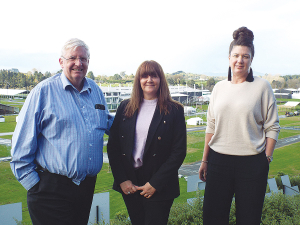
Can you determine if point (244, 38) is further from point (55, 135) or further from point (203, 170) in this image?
point (55, 135)

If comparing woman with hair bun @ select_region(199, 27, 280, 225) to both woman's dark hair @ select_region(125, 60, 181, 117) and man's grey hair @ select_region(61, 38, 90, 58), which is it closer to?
woman's dark hair @ select_region(125, 60, 181, 117)

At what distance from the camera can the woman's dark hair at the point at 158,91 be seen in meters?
2.08

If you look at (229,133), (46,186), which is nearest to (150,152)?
(229,133)

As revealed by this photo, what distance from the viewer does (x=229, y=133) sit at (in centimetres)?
206

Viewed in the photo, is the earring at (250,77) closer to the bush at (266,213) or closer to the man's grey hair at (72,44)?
the man's grey hair at (72,44)

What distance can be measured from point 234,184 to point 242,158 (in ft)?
0.72

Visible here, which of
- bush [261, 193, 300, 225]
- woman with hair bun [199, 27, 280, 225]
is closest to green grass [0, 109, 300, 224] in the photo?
bush [261, 193, 300, 225]

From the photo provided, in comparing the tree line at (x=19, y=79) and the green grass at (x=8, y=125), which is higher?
the tree line at (x=19, y=79)

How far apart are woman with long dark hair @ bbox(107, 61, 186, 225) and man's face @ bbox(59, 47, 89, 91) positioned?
0.42 m

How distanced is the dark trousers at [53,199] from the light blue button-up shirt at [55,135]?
46mm

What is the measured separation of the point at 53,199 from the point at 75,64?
3.13 feet

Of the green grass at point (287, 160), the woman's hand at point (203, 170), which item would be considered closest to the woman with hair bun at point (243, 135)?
the woman's hand at point (203, 170)

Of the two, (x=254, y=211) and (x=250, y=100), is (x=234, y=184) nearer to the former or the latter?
(x=254, y=211)

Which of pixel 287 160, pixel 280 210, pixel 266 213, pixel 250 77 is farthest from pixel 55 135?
pixel 287 160
